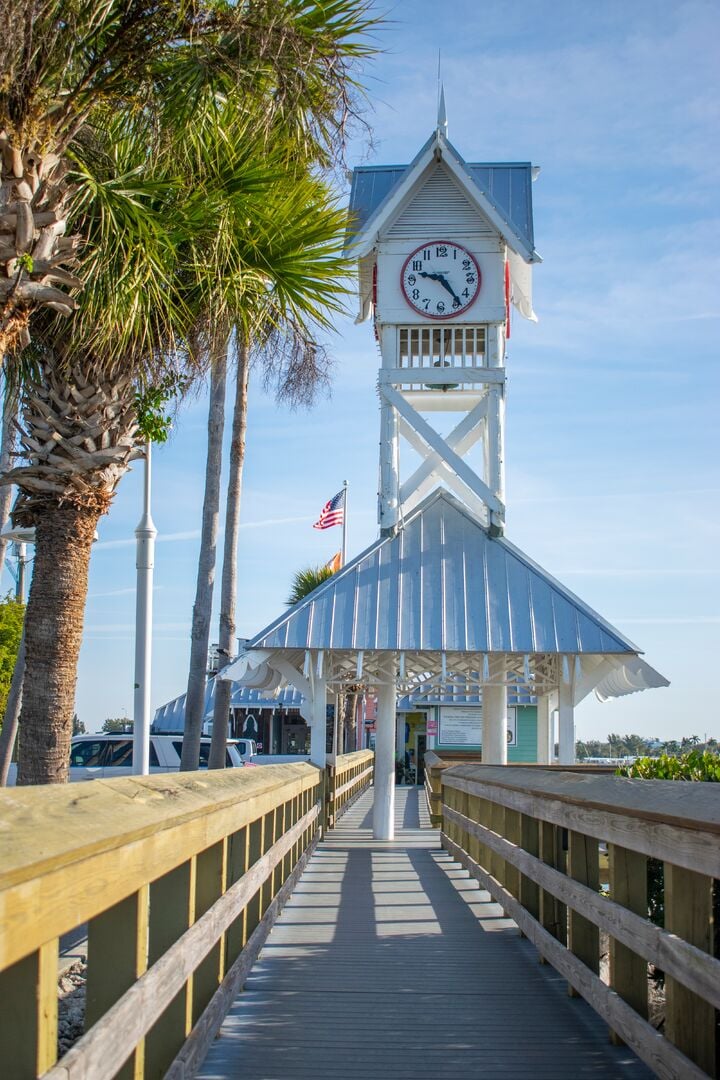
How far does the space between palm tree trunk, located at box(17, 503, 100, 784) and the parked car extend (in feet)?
44.5

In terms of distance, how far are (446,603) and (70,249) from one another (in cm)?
949

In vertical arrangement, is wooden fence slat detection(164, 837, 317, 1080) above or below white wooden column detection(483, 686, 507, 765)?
below

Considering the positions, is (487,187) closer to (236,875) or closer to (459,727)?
(236,875)

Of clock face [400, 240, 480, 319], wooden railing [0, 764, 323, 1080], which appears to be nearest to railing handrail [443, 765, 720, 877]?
wooden railing [0, 764, 323, 1080]

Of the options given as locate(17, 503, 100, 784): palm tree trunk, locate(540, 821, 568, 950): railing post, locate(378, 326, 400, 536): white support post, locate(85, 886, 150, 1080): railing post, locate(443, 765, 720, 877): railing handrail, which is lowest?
locate(540, 821, 568, 950): railing post

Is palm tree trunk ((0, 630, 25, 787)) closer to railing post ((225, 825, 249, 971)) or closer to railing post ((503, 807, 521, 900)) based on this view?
railing post ((503, 807, 521, 900))

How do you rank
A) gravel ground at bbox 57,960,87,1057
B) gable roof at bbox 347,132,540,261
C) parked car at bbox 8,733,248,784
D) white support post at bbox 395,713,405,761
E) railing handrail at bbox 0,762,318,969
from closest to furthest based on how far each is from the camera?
railing handrail at bbox 0,762,318,969
gravel ground at bbox 57,960,87,1057
gable roof at bbox 347,132,540,261
parked car at bbox 8,733,248,784
white support post at bbox 395,713,405,761

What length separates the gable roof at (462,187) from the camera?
17469 mm

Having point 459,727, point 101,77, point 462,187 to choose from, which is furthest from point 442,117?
point 459,727

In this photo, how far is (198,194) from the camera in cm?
948

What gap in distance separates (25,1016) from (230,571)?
20.9 m

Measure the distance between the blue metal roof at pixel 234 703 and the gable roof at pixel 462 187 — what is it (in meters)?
24.8

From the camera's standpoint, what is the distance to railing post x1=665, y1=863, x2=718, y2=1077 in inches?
142

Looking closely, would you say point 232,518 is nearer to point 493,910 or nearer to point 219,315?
point 219,315
